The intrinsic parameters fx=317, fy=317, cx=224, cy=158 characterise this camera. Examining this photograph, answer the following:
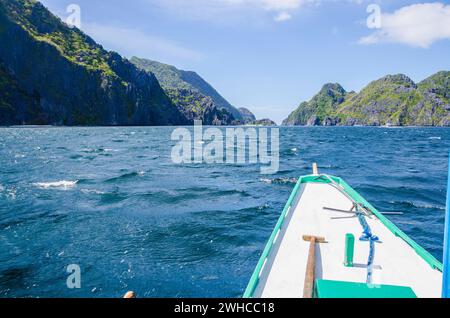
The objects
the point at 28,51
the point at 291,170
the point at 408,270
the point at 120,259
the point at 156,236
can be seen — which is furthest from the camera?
the point at 28,51

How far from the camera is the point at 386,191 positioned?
66.3 feet

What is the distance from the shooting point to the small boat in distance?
5.49 metres

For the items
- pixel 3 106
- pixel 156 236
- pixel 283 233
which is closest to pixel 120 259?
pixel 156 236

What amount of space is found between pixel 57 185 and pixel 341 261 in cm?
1931

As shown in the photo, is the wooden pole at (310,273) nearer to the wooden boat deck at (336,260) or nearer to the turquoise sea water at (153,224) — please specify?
the wooden boat deck at (336,260)

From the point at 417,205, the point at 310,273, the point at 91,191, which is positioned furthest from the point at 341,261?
the point at 91,191

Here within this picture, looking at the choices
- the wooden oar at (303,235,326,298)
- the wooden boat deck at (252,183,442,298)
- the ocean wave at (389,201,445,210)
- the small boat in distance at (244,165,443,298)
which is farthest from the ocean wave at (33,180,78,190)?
the ocean wave at (389,201,445,210)

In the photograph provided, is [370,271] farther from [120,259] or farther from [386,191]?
[386,191]

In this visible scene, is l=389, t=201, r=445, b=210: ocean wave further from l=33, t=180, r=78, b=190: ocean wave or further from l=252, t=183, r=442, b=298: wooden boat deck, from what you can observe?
l=33, t=180, r=78, b=190: ocean wave

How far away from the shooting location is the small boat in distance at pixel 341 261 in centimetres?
549

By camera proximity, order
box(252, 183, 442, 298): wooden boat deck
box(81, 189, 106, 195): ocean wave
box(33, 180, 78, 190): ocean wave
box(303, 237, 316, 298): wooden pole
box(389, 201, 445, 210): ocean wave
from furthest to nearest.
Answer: box(33, 180, 78, 190): ocean wave
box(81, 189, 106, 195): ocean wave
box(389, 201, 445, 210): ocean wave
box(252, 183, 442, 298): wooden boat deck
box(303, 237, 316, 298): wooden pole

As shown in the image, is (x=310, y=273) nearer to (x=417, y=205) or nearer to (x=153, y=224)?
(x=153, y=224)

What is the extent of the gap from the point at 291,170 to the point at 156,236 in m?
18.6

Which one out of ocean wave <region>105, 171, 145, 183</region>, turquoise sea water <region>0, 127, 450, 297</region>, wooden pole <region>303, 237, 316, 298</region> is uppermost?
wooden pole <region>303, 237, 316, 298</region>
